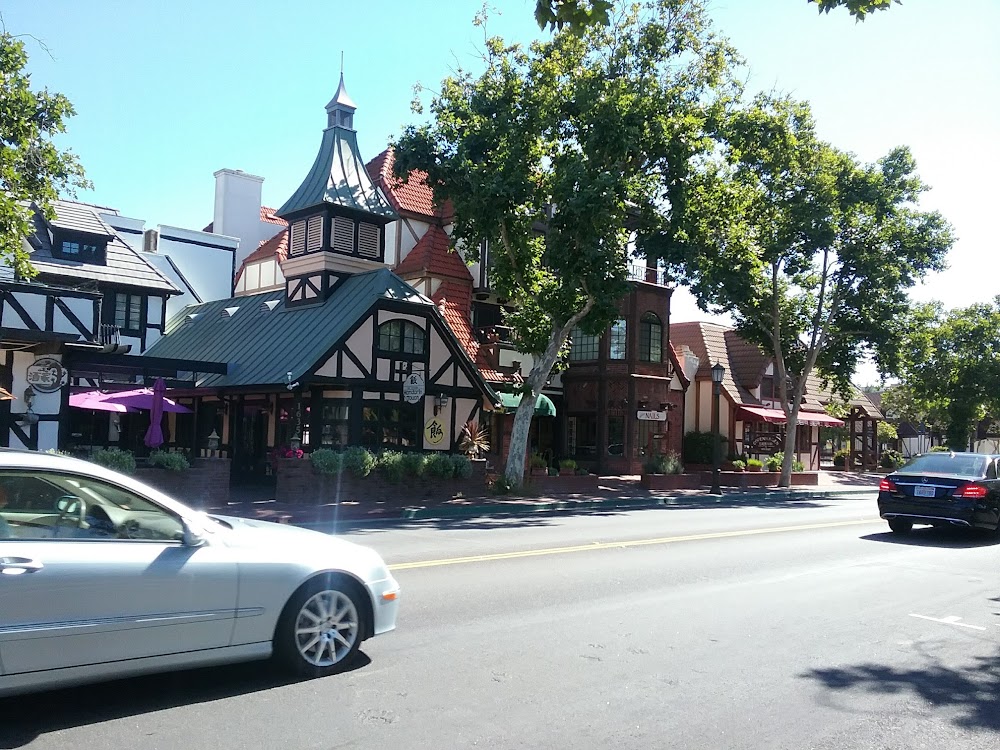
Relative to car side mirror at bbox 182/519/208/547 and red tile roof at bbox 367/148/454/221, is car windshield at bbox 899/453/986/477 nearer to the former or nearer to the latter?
car side mirror at bbox 182/519/208/547

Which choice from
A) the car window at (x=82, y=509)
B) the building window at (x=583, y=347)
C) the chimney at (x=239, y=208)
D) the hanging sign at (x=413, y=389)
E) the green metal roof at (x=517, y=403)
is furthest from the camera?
the chimney at (x=239, y=208)

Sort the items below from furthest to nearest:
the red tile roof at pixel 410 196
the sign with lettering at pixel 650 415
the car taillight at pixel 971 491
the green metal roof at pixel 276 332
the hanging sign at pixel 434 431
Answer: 1. the sign with lettering at pixel 650 415
2. the red tile roof at pixel 410 196
3. the hanging sign at pixel 434 431
4. the green metal roof at pixel 276 332
5. the car taillight at pixel 971 491

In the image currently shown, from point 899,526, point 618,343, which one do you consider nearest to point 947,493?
point 899,526

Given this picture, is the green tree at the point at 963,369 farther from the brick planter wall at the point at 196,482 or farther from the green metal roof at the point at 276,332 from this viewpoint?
the brick planter wall at the point at 196,482

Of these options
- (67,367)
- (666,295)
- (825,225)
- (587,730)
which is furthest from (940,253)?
(587,730)

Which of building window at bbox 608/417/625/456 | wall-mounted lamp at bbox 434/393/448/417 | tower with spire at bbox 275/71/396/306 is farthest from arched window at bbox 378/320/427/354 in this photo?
building window at bbox 608/417/625/456

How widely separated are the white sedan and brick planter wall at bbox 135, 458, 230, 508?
1224cm

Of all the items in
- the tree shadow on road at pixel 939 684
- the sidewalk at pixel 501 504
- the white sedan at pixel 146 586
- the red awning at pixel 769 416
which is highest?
the red awning at pixel 769 416

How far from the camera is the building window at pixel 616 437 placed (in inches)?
1298

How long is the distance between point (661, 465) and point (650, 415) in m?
4.35

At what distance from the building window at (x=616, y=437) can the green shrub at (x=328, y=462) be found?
1559 cm

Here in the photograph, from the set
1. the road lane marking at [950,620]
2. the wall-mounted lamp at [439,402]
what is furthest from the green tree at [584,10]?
the wall-mounted lamp at [439,402]

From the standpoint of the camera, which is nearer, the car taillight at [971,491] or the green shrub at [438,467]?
the car taillight at [971,491]

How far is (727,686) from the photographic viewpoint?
6043 mm
